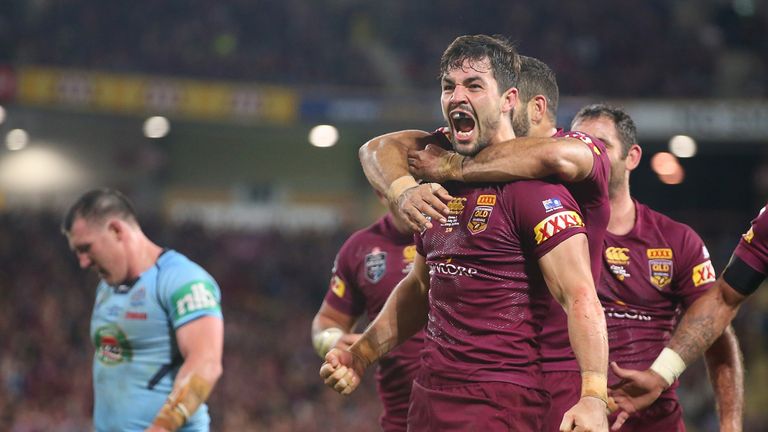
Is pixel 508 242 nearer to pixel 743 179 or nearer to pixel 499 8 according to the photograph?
pixel 743 179

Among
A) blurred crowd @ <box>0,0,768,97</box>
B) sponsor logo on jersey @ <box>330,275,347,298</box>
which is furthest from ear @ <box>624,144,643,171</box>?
blurred crowd @ <box>0,0,768,97</box>

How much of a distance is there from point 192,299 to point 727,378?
2763 millimetres

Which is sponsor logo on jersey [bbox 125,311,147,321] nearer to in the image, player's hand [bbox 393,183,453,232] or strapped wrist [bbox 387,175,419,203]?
strapped wrist [bbox 387,175,419,203]

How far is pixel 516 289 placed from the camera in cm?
367

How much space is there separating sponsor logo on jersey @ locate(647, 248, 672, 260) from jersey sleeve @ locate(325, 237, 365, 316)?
1760 millimetres

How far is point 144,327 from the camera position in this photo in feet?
17.9

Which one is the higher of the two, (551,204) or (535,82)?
(535,82)

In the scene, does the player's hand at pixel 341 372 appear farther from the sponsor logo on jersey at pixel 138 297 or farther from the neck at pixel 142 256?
the neck at pixel 142 256

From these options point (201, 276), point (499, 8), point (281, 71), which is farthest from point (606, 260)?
point (499, 8)

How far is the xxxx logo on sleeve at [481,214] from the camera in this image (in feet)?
12.1

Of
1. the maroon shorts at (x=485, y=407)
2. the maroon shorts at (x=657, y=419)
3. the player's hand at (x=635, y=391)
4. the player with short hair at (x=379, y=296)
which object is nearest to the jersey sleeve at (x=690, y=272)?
the maroon shorts at (x=657, y=419)

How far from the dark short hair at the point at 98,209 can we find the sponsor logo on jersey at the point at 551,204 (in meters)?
2.96

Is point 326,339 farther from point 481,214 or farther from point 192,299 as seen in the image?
point 481,214

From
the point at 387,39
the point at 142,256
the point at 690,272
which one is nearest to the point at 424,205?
the point at 690,272
